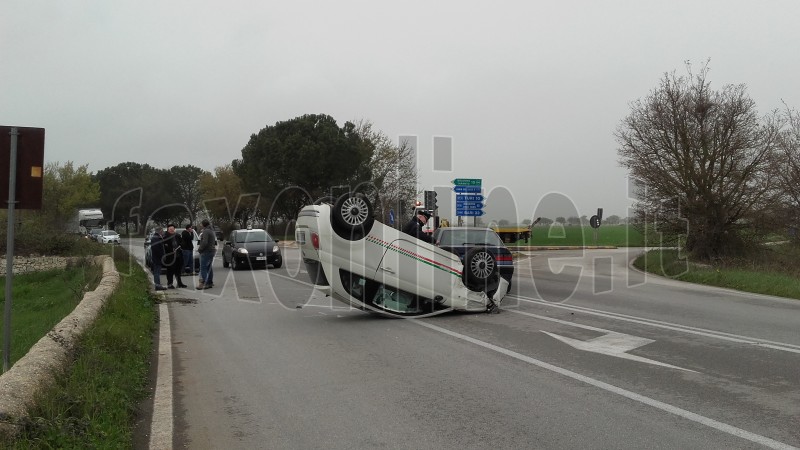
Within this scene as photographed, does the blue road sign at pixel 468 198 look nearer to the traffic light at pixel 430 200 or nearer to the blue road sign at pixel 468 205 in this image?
the blue road sign at pixel 468 205

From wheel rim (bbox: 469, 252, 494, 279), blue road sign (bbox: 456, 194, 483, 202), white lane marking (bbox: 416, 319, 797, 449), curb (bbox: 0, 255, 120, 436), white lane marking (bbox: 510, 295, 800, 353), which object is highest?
blue road sign (bbox: 456, 194, 483, 202)

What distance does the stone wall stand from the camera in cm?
2350

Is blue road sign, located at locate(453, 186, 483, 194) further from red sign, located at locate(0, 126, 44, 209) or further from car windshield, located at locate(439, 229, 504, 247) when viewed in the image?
red sign, located at locate(0, 126, 44, 209)

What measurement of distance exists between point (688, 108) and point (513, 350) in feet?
64.0

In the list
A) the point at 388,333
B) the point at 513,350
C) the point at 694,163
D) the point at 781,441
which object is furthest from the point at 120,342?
the point at 694,163

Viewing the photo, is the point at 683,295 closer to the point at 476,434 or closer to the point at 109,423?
the point at 476,434

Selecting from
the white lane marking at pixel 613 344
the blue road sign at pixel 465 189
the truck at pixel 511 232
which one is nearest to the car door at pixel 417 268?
the white lane marking at pixel 613 344

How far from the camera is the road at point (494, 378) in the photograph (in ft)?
16.4

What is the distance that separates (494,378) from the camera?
669 cm

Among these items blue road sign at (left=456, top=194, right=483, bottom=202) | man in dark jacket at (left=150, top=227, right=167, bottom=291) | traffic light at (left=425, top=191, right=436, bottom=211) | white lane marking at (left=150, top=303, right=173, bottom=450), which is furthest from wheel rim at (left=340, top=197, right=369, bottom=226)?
blue road sign at (left=456, top=194, right=483, bottom=202)

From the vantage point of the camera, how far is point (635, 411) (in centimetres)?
543

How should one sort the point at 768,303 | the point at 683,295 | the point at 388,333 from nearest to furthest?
the point at 388,333 → the point at 768,303 → the point at 683,295

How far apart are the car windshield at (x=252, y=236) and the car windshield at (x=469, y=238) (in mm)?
10860

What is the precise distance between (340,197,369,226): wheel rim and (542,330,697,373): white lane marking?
323cm
